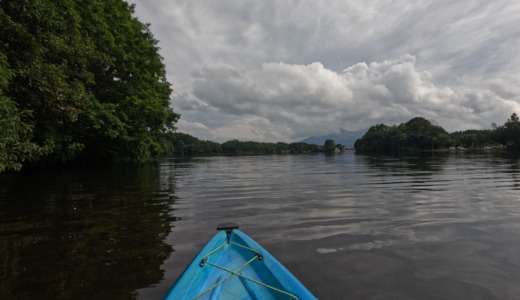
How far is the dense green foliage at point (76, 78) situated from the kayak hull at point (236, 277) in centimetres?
665

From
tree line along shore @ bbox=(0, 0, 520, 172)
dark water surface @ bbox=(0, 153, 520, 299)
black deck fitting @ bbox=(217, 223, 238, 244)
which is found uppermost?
tree line along shore @ bbox=(0, 0, 520, 172)

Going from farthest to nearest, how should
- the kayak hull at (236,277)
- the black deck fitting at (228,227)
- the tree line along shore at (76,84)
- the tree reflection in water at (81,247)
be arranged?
the tree line along shore at (76,84)
the black deck fitting at (228,227)
the tree reflection in water at (81,247)
the kayak hull at (236,277)

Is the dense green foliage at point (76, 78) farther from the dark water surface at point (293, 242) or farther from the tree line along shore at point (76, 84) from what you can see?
the dark water surface at point (293, 242)

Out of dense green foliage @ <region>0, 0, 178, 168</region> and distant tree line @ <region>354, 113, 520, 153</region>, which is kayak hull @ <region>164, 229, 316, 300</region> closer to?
dense green foliage @ <region>0, 0, 178, 168</region>

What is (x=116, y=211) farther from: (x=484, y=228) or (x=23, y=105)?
(x=484, y=228)

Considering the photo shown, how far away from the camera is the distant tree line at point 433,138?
112 m

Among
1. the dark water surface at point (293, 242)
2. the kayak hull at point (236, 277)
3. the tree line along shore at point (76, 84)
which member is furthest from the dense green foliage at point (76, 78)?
the kayak hull at point (236, 277)

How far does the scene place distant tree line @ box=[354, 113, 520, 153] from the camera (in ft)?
367

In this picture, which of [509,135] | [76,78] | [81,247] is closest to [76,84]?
[76,78]

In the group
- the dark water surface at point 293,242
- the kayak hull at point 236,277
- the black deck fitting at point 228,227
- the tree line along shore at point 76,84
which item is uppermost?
the tree line along shore at point 76,84

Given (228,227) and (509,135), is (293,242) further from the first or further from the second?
(509,135)

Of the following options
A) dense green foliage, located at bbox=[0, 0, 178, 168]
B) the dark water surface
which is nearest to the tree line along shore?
dense green foliage, located at bbox=[0, 0, 178, 168]

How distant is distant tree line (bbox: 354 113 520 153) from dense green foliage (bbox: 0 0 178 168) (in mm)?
133945

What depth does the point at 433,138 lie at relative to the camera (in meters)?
137
